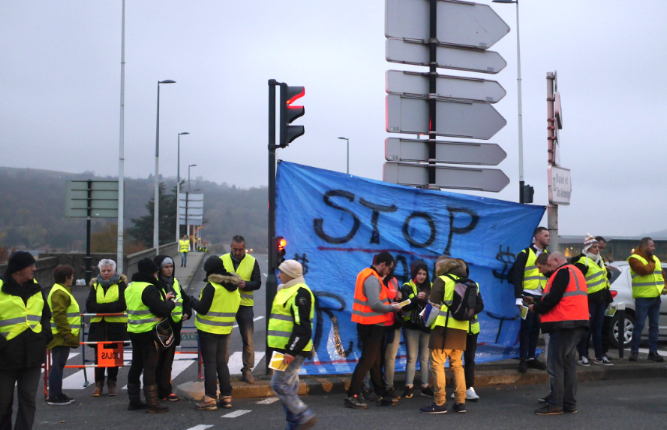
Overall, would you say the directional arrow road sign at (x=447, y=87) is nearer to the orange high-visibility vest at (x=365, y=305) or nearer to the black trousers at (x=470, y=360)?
the orange high-visibility vest at (x=365, y=305)

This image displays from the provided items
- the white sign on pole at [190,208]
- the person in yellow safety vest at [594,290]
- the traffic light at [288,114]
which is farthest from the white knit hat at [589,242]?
the white sign on pole at [190,208]

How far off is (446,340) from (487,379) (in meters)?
1.93

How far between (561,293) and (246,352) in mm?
3904

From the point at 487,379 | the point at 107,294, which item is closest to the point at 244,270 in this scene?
the point at 107,294

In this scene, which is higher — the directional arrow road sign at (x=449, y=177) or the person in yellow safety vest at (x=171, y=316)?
the directional arrow road sign at (x=449, y=177)

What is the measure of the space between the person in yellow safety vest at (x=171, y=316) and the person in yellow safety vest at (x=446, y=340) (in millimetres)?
2892

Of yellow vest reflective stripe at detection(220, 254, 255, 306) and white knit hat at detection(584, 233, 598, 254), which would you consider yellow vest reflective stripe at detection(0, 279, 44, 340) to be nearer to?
yellow vest reflective stripe at detection(220, 254, 255, 306)

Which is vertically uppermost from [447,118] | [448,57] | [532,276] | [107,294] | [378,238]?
[448,57]

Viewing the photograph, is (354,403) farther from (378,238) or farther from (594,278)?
(594,278)

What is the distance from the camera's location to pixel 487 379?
28.0ft

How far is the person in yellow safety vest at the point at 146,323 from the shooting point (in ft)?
23.1

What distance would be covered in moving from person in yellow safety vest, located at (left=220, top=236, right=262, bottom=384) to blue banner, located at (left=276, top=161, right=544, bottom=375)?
0.56 meters

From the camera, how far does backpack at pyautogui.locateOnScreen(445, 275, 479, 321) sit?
6961 mm

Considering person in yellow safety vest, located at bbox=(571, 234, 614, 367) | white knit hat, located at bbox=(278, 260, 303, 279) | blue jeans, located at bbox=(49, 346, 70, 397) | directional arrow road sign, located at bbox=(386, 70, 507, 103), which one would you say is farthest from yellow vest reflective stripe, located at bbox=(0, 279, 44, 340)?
person in yellow safety vest, located at bbox=(571, 234, 614, 367)
